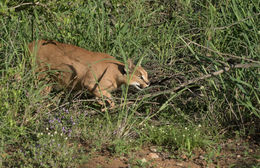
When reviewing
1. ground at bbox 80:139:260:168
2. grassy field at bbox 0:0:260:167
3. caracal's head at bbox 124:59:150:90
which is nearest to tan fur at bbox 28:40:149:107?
caracal's head at bbox 124:59:150:90

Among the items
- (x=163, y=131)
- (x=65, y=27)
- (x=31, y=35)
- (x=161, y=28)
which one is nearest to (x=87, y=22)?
(x=65, y=27)

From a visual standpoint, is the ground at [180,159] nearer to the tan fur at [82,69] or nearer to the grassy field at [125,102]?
the grassy field at [125,102]

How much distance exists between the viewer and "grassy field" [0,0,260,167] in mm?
4367

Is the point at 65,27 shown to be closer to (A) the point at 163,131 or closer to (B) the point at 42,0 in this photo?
(B) the point at 42,0

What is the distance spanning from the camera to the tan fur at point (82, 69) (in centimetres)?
582

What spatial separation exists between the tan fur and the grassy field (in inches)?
10.7

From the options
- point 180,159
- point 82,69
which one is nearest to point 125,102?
point 180,159

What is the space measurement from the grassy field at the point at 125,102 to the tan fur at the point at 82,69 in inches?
10.7

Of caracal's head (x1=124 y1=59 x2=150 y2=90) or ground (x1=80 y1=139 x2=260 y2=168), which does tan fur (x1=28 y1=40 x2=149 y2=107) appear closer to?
caracal's head (x1=124 y1=59 x2=150 y2=90)

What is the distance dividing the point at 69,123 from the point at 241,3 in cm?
312

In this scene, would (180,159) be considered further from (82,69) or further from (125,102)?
(82,69)

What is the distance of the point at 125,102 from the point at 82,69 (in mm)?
1553

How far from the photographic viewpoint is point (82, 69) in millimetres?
5945

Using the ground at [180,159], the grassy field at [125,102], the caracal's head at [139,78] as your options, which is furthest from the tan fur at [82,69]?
the ground at [180,159]
